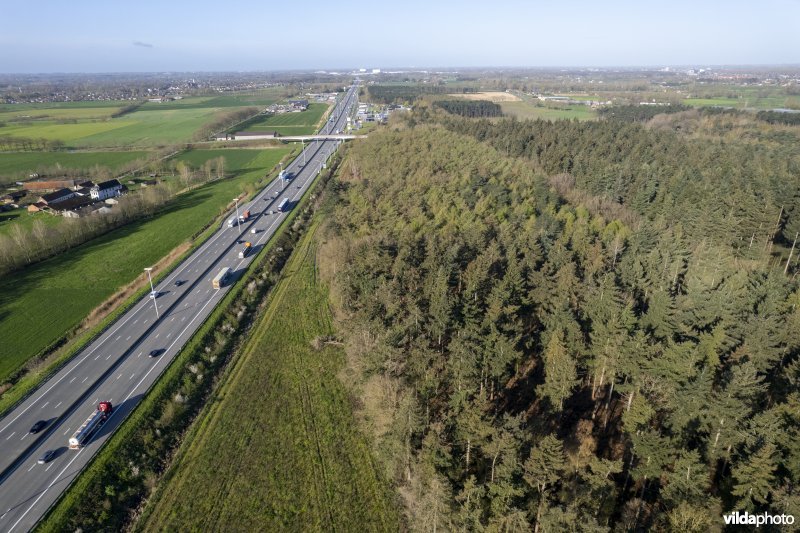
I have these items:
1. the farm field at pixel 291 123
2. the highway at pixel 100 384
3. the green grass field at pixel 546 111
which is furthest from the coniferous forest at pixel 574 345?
the farm field at pixel 291 123

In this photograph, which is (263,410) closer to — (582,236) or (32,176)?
(582,236)

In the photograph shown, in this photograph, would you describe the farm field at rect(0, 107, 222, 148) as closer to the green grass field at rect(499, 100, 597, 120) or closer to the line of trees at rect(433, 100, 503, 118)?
the line of trees at rect(433, 100, 503, 118)

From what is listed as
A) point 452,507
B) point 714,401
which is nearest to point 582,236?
point 714,401

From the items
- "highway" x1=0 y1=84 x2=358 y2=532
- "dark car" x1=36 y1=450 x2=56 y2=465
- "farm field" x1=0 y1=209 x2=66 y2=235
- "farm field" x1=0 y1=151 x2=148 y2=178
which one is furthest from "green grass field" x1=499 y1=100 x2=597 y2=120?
"dark car" x1=36 y1=450 x2=56 y2=465

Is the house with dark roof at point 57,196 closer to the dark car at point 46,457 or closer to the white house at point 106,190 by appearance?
the white house at point 106,190

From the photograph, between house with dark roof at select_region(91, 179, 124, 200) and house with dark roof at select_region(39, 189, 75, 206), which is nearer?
house with dark roof at select_region(39, 189, 75, 206)

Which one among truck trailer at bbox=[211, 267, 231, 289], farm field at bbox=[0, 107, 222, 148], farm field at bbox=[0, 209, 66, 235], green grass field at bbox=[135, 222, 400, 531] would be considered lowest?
green grass field at bbox=[135, 222, 400, 531]
